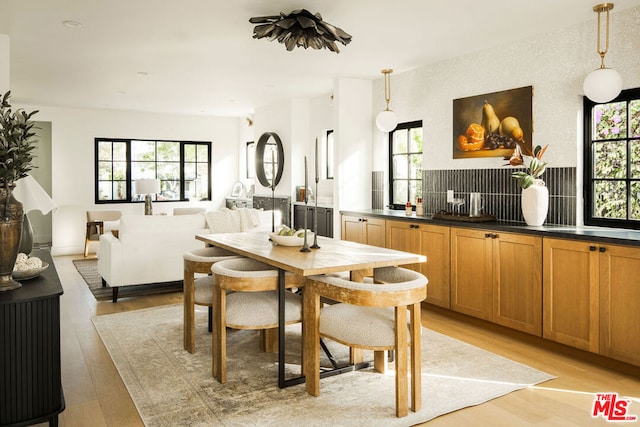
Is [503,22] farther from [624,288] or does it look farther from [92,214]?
[92,214]

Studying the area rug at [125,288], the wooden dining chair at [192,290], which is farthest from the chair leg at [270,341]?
the area rug at [125,288]

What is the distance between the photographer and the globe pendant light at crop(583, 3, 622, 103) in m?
3.50

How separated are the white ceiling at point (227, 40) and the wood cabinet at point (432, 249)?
5.63ft

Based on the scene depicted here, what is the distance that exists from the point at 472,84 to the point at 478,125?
1.39 ft

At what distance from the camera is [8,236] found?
2.35m

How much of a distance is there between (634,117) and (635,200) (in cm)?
62

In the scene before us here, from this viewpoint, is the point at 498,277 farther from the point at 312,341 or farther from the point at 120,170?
the point at 120,170

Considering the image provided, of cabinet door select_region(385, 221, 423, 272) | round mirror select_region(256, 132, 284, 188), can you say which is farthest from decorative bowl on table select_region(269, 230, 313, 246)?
round mirror select_region(256, 132, 284, 188)

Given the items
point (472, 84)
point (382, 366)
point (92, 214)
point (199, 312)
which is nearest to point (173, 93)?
point (92, 214)

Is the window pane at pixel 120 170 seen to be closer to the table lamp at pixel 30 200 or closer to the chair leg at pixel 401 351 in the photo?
the table lamp at pixel 30 200

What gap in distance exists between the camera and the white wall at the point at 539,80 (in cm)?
368

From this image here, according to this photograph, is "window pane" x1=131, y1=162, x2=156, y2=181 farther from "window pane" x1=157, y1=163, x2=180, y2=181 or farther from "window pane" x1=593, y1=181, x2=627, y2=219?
"window pane" x1=593, y1=181, x2=627, y2=219

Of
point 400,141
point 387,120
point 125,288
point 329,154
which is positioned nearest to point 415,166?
point 400,141

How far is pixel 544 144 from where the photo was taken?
4.25 meters
